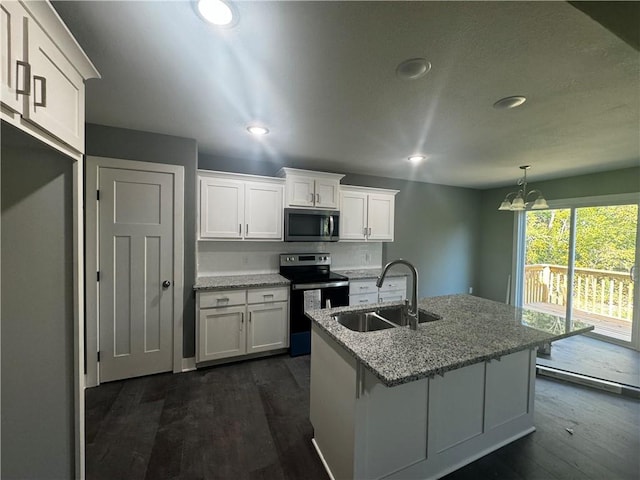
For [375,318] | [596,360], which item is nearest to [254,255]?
[375,318]

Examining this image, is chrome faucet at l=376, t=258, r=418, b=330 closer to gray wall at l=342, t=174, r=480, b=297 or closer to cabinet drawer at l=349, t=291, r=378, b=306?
cabinet drawer at l=349, t=291, r=378, b=306

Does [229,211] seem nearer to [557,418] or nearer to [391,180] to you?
[391,180]

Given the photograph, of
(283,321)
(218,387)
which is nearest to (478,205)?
(283,321)

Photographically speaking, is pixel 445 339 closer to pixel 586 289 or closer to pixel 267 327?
pixel 267 327

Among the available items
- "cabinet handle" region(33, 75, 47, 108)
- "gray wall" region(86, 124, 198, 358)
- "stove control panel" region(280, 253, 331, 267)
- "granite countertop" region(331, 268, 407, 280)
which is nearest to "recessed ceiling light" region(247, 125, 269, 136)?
"gray wall" region(86, 124, 198, 358)

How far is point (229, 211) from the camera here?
9.88 ft

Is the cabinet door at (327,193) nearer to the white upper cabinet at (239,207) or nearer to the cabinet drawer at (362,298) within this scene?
the white upper cabinet at (239,207)

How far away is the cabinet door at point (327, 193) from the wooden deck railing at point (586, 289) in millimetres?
3834

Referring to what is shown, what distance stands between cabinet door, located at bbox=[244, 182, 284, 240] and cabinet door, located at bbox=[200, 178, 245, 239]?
82 millimetres

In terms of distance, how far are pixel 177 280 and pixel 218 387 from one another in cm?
111

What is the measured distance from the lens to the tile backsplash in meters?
3.24

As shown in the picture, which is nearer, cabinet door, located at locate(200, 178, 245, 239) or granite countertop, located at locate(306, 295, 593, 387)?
granite countertop, located at locate(306, 295, 593, 387)

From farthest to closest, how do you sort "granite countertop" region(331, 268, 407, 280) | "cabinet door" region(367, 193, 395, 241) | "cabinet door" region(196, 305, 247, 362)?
"cabinet door" region(367, 193, 395, 241) < "granite countertop" region(331, 268, 407, 280) < "cabinet door" region(196, 305, 247, 362)

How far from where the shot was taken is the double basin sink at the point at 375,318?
1.85 metres
